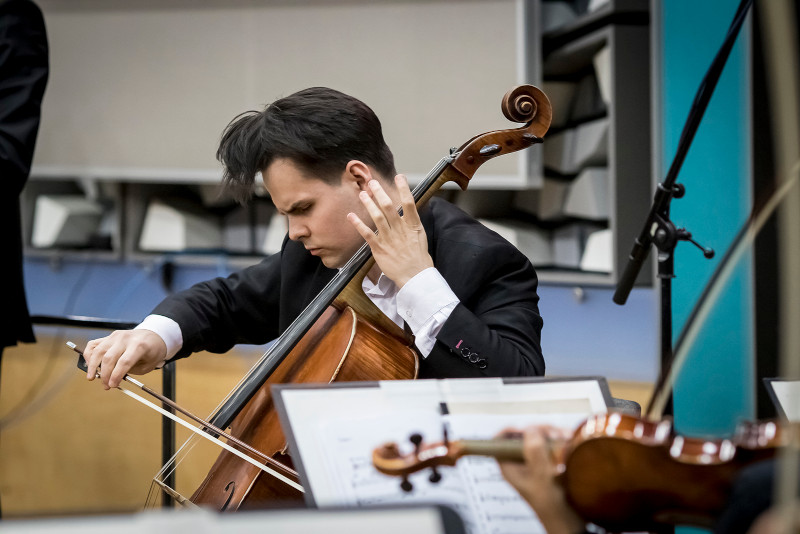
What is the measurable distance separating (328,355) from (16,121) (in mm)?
1072

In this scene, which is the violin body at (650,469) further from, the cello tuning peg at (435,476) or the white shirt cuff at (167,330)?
the white shirt cuff at (167,330)

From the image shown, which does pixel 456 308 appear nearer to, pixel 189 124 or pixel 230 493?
pixel 230 493

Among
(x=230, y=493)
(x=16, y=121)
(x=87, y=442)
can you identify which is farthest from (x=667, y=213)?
(x=87, y=442)

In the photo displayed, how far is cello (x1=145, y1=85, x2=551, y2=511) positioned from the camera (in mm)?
1214

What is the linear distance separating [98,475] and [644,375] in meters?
1.69

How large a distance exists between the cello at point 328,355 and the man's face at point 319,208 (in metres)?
0.09

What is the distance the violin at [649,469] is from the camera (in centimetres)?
63

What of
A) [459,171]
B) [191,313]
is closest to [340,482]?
[459,171]

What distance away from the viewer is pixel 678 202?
2250 mm

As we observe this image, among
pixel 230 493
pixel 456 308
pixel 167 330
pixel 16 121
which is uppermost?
pixel 16 121

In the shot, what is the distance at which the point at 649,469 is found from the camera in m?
0.64

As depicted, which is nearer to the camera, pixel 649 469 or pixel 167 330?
pixel 649 469

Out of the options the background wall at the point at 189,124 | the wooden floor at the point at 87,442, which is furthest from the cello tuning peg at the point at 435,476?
the wooden floor at the point at 87,442

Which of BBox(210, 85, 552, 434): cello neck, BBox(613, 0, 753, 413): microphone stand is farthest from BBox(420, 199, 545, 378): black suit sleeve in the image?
BBox(613, 0, 753, 413): microphone stand
